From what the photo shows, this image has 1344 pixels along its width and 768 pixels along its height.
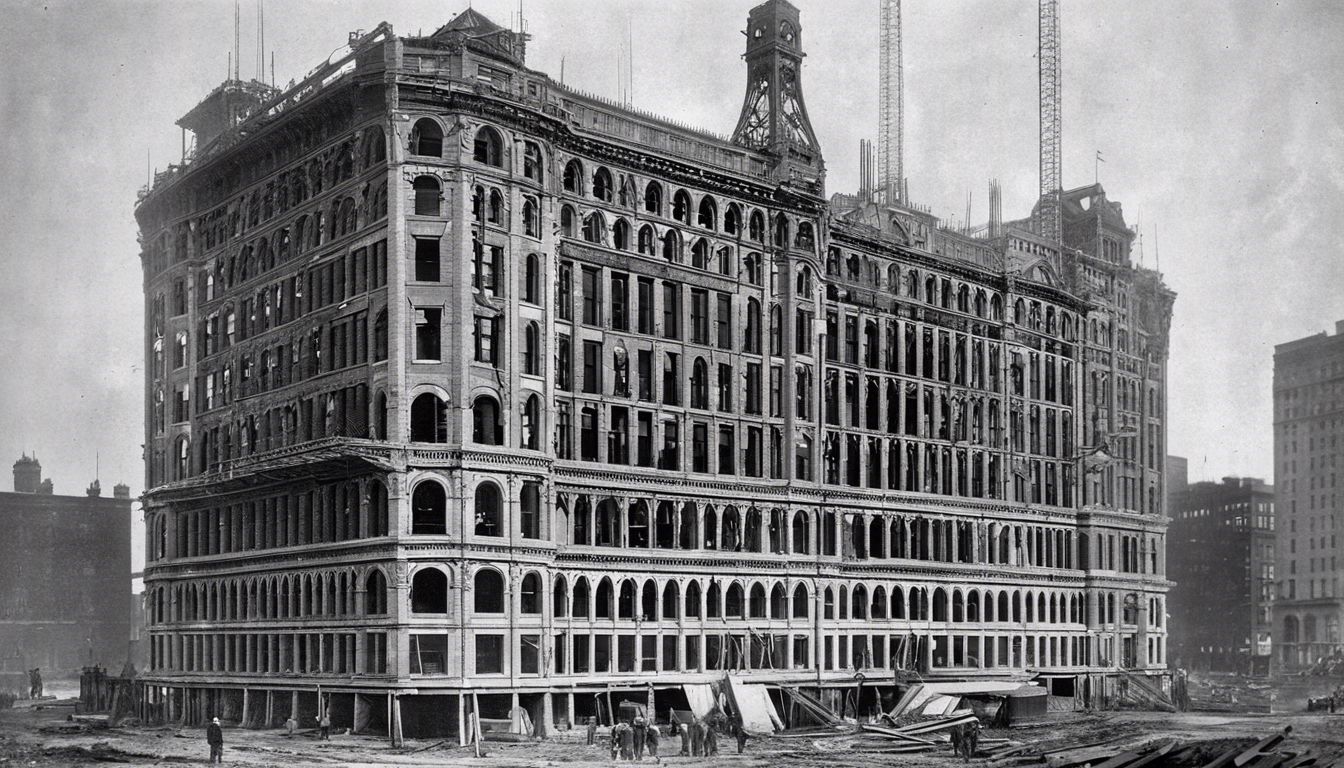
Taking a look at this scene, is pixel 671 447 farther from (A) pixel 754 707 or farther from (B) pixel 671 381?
(A) pixel 754 707

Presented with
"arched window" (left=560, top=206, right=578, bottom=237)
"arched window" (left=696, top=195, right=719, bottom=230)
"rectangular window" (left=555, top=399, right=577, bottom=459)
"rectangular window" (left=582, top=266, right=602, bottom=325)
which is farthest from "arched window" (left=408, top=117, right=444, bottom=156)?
"arched window" (left=696, top=195, right=719, bottom=230)

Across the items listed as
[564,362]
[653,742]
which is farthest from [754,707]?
[564,362]

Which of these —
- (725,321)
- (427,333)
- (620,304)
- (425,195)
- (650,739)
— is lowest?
(650,739)

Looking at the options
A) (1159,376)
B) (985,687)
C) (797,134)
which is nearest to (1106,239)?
(1159,376)

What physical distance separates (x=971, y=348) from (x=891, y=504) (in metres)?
15.5

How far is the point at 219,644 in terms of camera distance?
9162cm

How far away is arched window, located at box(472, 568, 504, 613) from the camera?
256ft

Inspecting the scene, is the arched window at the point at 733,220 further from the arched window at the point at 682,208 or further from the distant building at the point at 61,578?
the distant building at the point at 61,578

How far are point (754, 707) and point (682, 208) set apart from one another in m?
29.4

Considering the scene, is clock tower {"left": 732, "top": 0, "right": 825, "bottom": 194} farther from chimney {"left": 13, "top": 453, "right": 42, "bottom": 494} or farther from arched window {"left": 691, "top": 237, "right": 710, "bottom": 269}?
chimney {"left": 13, "top": 453, "right": 42, "bottom": 494}

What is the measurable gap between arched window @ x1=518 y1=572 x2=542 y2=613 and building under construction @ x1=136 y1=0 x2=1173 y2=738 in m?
0.24

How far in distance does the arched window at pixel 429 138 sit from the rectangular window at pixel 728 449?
25.7 m

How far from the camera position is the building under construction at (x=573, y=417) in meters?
78.4

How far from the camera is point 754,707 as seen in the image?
87.8m
